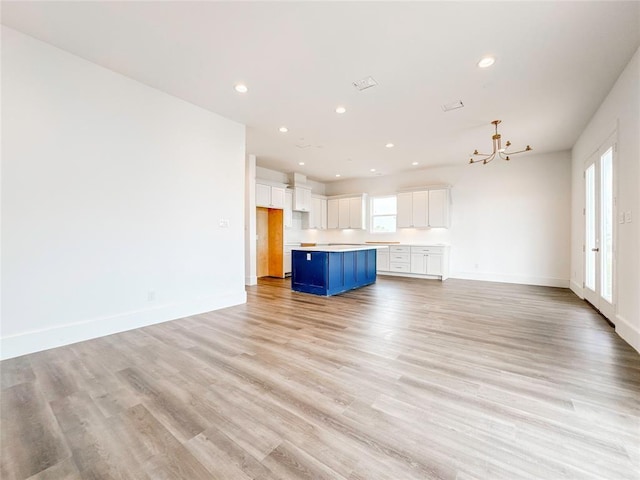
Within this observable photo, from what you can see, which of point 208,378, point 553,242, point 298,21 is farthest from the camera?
point 553,242

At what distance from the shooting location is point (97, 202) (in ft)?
10.00

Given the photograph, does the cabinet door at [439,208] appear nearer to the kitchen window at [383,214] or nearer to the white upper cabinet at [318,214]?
the kitchen window at [383,214]

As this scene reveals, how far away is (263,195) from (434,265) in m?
4.72

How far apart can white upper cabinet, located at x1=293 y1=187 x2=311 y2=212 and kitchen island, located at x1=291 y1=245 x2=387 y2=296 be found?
2659 millimetres

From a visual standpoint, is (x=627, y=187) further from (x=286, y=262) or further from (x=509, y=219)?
(x=286, y=262)

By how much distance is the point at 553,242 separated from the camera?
6.14 metres

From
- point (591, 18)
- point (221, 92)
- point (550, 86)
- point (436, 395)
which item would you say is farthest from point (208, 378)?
point (550, 86)

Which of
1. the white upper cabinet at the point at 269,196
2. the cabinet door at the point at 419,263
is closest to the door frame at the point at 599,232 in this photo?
the cabinet door at the point at 419,263

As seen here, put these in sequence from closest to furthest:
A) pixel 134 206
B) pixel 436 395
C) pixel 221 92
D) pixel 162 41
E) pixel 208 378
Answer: pixel 436 395 < pixel 208 378 < pixel 162 41 < pixel 134 206 < pixel 221 92

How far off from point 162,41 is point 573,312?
6176mm

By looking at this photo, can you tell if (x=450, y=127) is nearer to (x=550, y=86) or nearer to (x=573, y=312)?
(x=550, y=86)

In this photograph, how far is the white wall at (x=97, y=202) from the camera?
8.46 ft

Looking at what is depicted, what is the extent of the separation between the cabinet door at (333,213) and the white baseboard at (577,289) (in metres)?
5.88

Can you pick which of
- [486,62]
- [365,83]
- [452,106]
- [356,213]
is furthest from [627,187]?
→ [356,213]
